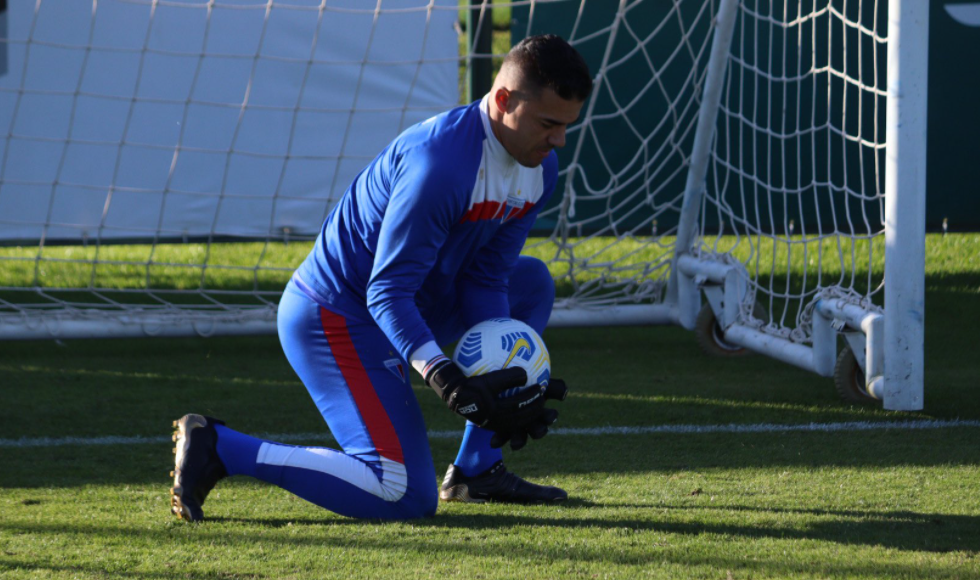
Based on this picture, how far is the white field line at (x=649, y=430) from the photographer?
374 centimetres

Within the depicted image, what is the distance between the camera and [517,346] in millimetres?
2686

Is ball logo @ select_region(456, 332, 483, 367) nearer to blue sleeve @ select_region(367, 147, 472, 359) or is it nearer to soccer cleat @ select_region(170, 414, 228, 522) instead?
blue sleeve @ select_region(367, 147, 472, 359)

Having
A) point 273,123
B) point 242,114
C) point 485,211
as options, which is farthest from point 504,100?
point 273,123

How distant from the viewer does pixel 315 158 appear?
6184 millimetres

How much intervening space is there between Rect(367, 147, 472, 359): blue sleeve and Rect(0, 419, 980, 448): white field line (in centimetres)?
132

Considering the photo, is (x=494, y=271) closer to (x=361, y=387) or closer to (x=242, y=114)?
(x=361, y=387)

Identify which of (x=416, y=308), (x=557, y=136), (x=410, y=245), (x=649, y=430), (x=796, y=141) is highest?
(x=796, y=141)

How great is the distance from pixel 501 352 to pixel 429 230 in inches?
13.9

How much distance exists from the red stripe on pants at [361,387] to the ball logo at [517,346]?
15.8 inches

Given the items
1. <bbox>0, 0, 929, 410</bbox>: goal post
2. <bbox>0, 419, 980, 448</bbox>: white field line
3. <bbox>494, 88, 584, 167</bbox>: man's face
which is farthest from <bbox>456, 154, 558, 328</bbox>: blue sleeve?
<bbox>0, 0, 929, 410</bbox>: goal post

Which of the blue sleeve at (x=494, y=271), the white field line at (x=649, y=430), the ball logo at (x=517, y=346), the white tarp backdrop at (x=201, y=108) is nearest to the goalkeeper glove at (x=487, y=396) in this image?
the ball logo at (x=517, y=346)

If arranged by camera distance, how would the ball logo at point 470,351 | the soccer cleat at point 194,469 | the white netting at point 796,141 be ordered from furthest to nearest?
the white netting at point 796,141
the soccer cleat at point 194,469
the ball logo at point 470,351

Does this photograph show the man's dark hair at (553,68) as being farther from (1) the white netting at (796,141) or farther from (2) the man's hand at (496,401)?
(1) the white netting at (796,141)

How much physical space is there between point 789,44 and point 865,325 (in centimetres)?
292
